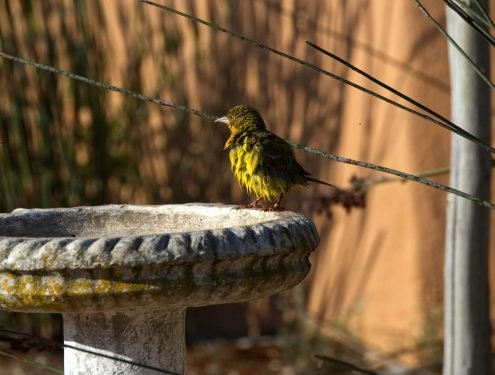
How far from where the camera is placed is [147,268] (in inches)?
81.2

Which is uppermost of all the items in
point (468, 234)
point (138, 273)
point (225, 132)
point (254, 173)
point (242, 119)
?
point (225, 132)

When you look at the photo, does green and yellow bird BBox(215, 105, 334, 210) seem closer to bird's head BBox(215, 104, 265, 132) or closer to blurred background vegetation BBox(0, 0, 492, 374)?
bird's head BBox(215, 104, 265, 132)

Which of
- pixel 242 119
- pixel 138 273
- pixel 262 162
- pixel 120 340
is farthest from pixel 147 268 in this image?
pixel 242 119

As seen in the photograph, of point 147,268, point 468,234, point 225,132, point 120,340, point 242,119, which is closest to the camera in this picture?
point 147,268

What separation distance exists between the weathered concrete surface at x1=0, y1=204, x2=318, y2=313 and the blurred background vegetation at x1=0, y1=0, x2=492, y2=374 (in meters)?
2.77

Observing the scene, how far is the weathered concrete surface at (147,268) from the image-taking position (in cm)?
204

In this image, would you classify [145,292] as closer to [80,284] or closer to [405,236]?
[80,284]

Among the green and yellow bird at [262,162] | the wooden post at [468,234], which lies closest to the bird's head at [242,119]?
the green and yellow bird at [262,162]

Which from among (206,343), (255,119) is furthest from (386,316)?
(255,119)

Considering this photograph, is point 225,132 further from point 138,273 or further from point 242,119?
point 138,273

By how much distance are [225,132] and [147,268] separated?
13.1 feet

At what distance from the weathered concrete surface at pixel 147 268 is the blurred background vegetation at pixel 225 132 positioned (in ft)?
9.09

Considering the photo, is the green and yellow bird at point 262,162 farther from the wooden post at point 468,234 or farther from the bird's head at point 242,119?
the wooden post at point 468,234

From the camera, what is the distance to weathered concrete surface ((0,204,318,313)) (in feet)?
6.70
